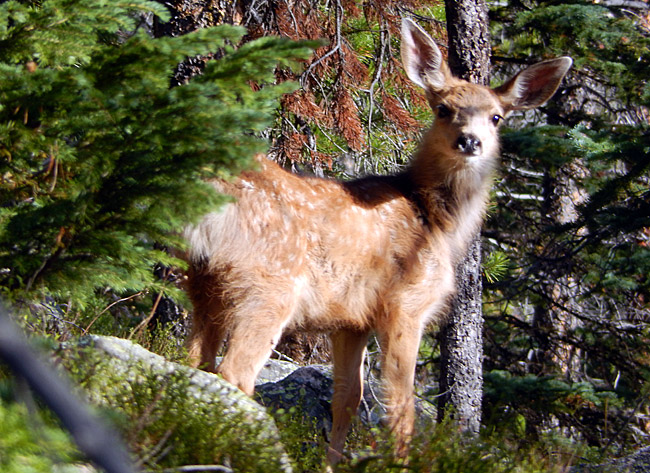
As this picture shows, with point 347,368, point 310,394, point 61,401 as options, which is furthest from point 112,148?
point 310,394

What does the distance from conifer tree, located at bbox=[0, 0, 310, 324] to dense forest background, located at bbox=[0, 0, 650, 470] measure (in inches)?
0.4

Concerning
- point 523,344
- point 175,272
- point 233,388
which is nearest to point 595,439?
point 523,344

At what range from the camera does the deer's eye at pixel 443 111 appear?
7.03 metres

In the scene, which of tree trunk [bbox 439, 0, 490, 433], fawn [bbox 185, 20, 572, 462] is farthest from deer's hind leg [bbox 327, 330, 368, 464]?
tree trunk [bbox 439, 0, 490, 433]

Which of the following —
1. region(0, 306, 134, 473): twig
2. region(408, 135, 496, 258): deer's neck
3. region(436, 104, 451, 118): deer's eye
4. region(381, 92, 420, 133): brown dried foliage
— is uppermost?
region(381, 92, 420, 133): brown dried foliage

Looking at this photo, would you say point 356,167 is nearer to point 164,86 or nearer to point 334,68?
point 334,68

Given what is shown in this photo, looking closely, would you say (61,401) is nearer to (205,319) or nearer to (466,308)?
(205,319)

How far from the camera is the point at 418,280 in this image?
6246 millimetres

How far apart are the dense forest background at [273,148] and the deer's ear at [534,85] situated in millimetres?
675

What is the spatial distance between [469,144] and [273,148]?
8.53 feet

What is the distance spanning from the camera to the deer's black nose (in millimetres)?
6602

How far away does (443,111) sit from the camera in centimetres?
708

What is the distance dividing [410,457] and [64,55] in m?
2.71

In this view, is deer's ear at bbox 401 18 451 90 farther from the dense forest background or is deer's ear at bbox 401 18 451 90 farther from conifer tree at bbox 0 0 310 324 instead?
conifer tree at bbox 0 0 310 324
